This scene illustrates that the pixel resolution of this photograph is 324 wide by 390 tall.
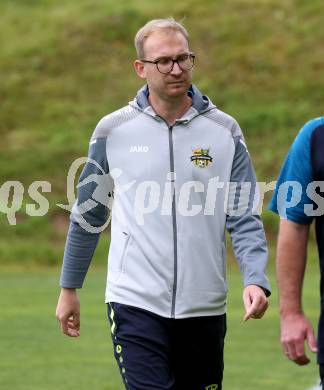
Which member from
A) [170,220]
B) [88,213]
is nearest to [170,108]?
[170,220]

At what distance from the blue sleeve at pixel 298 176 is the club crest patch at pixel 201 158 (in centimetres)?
115

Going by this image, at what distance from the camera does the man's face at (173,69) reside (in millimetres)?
6500

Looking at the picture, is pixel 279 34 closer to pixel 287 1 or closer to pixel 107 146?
pixel 287 1

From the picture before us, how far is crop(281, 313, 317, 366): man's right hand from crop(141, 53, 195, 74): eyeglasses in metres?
1.67

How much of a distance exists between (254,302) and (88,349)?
7111 millimetres

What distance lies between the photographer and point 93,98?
33.3m

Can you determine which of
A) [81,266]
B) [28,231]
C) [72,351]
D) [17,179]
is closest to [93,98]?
[17,179]

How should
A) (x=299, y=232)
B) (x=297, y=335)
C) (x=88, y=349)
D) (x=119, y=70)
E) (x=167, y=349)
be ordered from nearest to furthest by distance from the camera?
(x=297, y=335)
(x=299, y=232)
(x=167, y=349)
(x=88, y=349)
(x=119, y=70)

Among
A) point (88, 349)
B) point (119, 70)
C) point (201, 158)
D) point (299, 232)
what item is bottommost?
point (88, 349)

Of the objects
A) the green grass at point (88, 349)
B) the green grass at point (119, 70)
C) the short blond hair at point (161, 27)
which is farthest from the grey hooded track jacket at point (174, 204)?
the green grass at point (119, 70)

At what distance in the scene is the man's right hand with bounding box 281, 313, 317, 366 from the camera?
5.18 meters

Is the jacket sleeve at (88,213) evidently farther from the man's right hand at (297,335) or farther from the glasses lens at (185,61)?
the man's right hand at (297,335)

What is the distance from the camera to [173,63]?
6.50 metres

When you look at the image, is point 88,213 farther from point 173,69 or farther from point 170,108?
point 173,69
